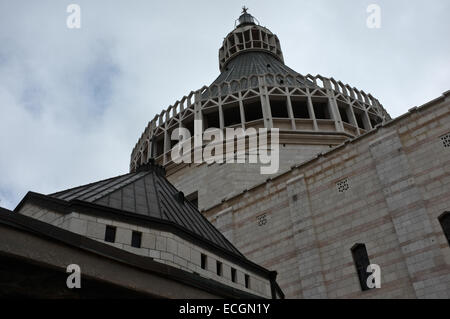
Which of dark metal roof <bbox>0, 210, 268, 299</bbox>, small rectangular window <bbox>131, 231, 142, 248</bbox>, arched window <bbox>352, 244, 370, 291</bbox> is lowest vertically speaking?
dark metal roof <bbox>0, 210, 268, 299</bbox>

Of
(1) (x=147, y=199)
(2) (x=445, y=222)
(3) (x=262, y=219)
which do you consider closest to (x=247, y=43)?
(3) (x=262, y=219)

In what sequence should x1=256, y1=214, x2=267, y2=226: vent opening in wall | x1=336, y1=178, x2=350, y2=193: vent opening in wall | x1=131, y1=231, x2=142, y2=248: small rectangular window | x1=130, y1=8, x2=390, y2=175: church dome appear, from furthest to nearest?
x1=130, y1=8, x2=390, y2=175: church dome, x1=256, y1=214, x2=267, y2=226: vent opening in wall, x1=336, y1=178, x2=350, y2=193: vent opening in wall, x1=131, y1=231, x2=142, y2=248: small rectangular window

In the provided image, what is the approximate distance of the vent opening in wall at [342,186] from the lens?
18.7m

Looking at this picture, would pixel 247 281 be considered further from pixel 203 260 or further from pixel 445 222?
pixel 445 222

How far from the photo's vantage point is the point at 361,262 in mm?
16719

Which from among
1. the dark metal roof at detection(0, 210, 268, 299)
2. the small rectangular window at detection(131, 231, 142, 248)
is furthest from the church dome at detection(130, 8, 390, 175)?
the dark metal roof at detection(0, 210, 268, 299)

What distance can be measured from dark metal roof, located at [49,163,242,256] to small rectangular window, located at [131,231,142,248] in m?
0.58

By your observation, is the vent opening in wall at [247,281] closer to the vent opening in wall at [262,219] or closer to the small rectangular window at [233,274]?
the small rectangular window at [233,274]

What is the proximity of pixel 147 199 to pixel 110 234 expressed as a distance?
2337 mm

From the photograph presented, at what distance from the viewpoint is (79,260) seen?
6035mm

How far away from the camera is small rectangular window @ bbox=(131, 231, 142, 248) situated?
10.6 meters

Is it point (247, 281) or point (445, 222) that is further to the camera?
point (445, 222)

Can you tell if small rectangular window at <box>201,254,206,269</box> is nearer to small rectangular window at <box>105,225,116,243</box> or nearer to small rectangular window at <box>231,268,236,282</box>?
small rectangular window at <box>231,268,236,282</box>

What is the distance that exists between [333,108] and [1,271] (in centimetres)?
2731
